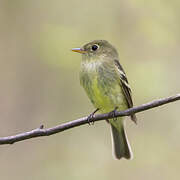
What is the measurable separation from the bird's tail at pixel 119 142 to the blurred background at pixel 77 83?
1.15ft

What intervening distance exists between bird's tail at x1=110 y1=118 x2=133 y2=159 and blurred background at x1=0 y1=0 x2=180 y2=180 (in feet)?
1.15

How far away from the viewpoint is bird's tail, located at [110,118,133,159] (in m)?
5.50

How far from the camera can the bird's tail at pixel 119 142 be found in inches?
217

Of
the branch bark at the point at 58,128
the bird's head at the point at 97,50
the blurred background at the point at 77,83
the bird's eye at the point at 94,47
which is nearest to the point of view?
the branch bark at the point at 58,128

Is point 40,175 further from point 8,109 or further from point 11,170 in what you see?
point 8,109

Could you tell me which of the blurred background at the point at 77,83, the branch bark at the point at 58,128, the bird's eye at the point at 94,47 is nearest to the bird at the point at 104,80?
the bird's eye at the point at 94,47

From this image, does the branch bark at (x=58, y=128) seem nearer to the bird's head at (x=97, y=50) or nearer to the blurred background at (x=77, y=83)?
the bird's head at (x=97, y=50)

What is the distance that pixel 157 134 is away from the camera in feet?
19.0

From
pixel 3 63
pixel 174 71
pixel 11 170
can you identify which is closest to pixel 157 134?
pixel 174 71

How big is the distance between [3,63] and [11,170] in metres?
1.80

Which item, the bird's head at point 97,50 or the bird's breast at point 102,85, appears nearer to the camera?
the bird's breast at point 102,85

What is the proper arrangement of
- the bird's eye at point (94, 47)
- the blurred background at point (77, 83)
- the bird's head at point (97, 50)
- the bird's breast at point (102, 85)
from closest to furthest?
the bird's breast at point (102, 85) < the bird's head at point (97, 50) < the bird's eye at point (94, 47) < the blurred background at point (77, 83)

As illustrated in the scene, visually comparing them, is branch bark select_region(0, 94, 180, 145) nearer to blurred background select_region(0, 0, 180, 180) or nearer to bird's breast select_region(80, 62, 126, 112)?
bird's breast select_region(80, 62, 126, 112)

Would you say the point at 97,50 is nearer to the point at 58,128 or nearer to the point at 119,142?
the point at 119,142
